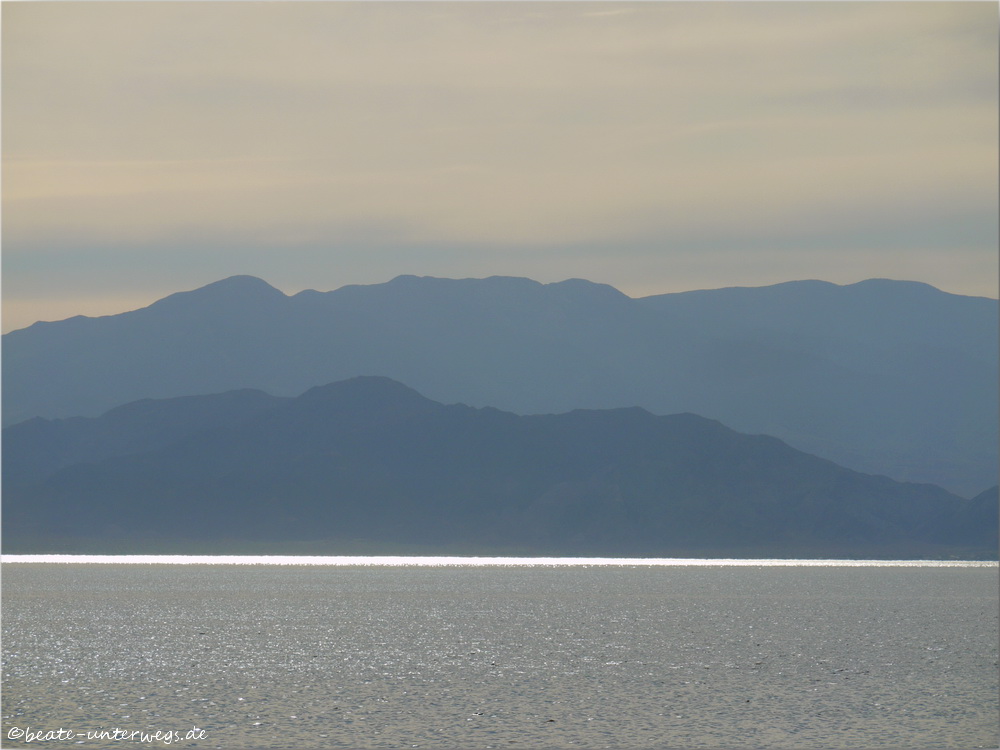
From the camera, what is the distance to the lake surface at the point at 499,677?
53.1 m

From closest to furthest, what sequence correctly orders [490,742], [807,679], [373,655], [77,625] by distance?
[490,742] → [807,679] → [373,655] → [77,625]

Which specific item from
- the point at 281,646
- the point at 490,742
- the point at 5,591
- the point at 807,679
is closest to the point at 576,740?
the point at 490,742

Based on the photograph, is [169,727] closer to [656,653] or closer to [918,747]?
[918,747]

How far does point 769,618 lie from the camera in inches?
4993

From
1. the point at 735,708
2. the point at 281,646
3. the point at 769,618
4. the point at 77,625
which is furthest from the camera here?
the point at 769,618

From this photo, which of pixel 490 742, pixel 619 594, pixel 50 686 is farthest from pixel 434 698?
pixel 619 594

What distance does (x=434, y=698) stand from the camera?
2482 inches

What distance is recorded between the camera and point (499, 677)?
72.1 metres

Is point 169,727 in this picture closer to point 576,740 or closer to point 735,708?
point 576,740

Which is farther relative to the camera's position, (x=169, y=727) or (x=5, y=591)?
(x=5, y=591)

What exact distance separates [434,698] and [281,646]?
29.3m

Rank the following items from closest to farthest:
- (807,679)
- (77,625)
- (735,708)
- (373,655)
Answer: (735,708) < (807,679) < (373,655) < (77,625)

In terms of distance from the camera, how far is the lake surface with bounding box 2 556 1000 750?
53062 millimetres

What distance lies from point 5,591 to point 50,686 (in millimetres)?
122055
